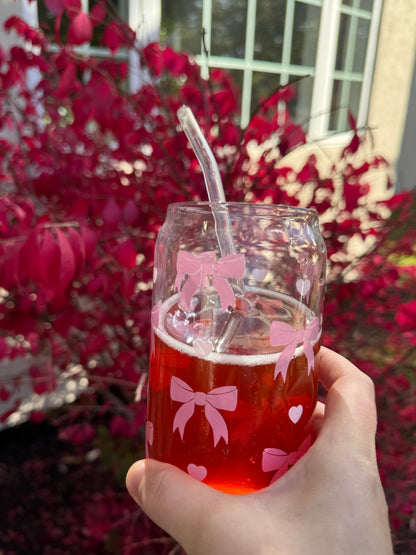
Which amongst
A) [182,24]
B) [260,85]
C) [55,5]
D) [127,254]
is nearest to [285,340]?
[127,254]

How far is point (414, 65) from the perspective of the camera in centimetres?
551

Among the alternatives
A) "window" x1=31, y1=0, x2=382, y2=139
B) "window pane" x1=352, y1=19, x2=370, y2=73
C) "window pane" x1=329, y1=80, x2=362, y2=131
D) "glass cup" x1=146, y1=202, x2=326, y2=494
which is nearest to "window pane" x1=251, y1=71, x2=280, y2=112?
"window" x1=31, y1=0, x2=382, y2=139

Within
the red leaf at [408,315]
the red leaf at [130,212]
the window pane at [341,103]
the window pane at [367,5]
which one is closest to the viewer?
A: the red leaf at [130,212]

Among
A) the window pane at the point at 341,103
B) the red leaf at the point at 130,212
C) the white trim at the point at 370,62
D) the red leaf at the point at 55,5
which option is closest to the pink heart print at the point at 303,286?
the red leaf at the point at 130,212

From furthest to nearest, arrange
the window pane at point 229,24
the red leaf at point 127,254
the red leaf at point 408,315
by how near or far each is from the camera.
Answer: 1. the window pane at point 229,24
2. the red leaf at point 408,315
3. the red leaf at point 127,254

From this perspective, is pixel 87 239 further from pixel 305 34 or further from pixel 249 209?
pixel 305 34

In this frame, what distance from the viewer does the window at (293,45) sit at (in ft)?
11.9

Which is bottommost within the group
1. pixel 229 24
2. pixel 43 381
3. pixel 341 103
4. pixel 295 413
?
pixel 43 381

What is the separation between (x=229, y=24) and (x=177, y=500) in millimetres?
4149

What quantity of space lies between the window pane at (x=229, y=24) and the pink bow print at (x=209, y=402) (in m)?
3.78

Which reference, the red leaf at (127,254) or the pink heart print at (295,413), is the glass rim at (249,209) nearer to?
the pink heart print at (295,413)

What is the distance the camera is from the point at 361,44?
17.7ft

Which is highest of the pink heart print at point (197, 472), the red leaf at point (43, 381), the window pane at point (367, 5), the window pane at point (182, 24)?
the window pane at point (367, 5)

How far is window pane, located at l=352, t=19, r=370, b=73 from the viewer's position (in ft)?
17.3
